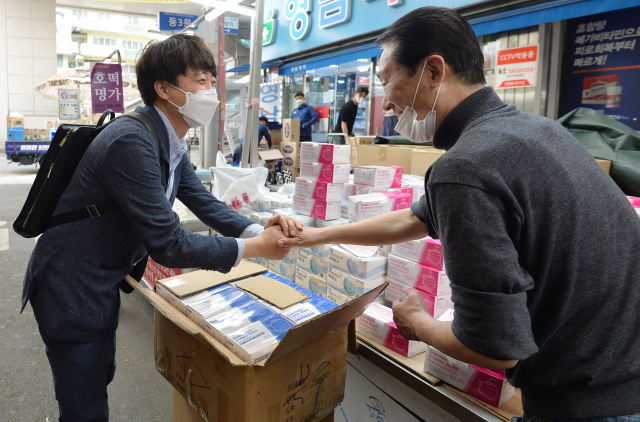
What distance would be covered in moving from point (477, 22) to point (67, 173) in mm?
6037

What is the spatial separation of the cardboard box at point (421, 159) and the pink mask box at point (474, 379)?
5.53 ft

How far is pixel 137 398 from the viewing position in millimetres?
2676

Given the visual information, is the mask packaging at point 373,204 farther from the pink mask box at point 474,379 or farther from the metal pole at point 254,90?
the metal pole at point 254,90

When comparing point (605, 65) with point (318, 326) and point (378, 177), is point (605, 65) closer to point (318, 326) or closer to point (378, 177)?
point (378, 177)

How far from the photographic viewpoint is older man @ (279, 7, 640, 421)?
0.84 metres

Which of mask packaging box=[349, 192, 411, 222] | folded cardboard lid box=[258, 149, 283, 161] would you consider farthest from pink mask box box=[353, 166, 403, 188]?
folded cardboard lid box=[258, 149, 283, 161]

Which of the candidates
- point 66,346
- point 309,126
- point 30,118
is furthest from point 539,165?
point 30,118

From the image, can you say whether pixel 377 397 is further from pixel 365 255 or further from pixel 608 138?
pixel 608 138

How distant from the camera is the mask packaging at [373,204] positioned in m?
2.35

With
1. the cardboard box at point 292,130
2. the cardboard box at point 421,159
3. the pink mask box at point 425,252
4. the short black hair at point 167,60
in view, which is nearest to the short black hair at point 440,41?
the short black hair at point 167,60

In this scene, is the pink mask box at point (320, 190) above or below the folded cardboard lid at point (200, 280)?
above

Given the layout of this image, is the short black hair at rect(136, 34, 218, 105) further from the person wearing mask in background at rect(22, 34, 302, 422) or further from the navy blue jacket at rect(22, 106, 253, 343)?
the navy blue jacket at rect(22, 106, 253, 343)

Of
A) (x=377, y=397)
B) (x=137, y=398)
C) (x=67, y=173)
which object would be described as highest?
(x=67, y=173)

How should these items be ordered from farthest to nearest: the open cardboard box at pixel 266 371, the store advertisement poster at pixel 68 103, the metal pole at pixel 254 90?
1. the store advertisement poster at pixel 68 103
2. the metal pole at pixel 254 90
3. the open cardboard box at pixel 266 371
